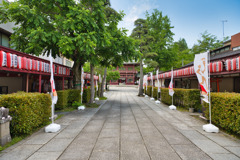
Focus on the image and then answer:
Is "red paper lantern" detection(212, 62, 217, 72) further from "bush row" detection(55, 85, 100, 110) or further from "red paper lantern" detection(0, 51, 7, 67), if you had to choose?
"red paper lantern" detection(0, 51, 7, 67)

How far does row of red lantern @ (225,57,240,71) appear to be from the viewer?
6.57 m

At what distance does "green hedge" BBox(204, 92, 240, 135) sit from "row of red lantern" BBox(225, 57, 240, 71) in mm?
2251

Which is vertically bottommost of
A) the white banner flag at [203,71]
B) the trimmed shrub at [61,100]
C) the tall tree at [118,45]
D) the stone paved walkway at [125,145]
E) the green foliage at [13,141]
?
the stone paved walkway at [125,145]

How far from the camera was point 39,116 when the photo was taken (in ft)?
17.6

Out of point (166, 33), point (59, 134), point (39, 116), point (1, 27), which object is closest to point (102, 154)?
point (59, 134)

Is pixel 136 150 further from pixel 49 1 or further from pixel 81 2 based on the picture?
pixel 81 2

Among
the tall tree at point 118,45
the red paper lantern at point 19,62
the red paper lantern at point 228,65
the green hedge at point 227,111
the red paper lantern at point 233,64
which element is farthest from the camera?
the tall tree at point 118,45

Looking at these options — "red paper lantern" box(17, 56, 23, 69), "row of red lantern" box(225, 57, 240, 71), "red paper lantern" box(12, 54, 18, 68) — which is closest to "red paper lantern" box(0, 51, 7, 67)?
"red paper lantern" box(12, 54, 18, 68)

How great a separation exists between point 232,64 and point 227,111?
10.8ft

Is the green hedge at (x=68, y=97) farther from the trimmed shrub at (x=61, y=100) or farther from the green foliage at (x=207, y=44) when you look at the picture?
the green foliage at (x=207, y=44)

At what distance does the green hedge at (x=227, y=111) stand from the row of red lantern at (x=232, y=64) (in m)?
2.25

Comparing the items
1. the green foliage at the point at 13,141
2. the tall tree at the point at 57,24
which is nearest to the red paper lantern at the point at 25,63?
the tall tree at the point at 57,24

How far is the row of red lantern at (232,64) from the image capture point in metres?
6.57

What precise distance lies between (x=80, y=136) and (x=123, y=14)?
32.0 feet
